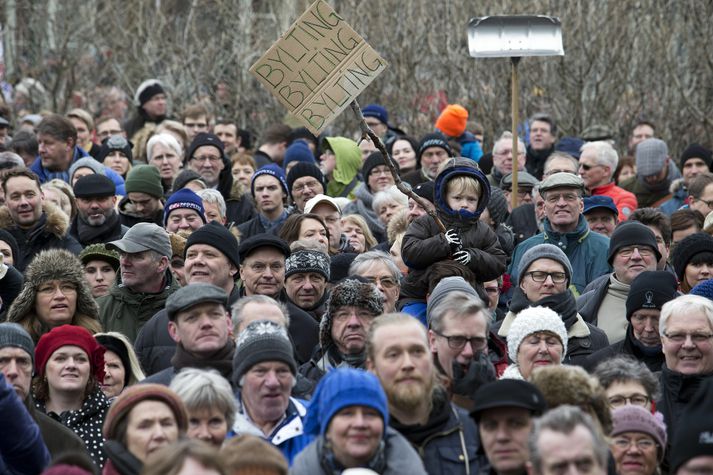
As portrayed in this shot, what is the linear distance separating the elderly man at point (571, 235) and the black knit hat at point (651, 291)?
6.06ft

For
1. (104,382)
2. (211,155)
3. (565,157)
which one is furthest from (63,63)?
(104,382)

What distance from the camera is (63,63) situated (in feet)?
77.6

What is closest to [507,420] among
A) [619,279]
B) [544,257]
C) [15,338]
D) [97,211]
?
[15,338]

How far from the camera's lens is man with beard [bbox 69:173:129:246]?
43.3 feet

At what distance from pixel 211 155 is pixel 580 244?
13.9 ft

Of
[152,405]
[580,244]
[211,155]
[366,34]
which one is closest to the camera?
[152,405]

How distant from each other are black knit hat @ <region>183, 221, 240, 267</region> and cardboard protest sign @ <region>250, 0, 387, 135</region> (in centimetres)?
89

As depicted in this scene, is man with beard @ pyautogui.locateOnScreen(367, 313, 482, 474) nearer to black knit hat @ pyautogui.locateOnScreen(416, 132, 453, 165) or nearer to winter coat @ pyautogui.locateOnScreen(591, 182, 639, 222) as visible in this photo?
winter coat @ pyautogui.locateOnScreen(591, 182, 639, 222)

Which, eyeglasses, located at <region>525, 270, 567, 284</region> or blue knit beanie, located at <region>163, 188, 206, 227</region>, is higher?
blue knit beanie, located at <region>163, 188, 206, 227</region>

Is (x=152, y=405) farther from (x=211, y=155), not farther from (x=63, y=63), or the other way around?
(x=63, y=63)

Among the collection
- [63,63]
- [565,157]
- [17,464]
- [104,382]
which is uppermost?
[63,63]

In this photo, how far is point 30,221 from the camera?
501 inches

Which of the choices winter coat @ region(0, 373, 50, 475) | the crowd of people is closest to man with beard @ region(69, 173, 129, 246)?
the crowd of people

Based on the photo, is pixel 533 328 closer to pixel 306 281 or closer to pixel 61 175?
pixel 306 281
